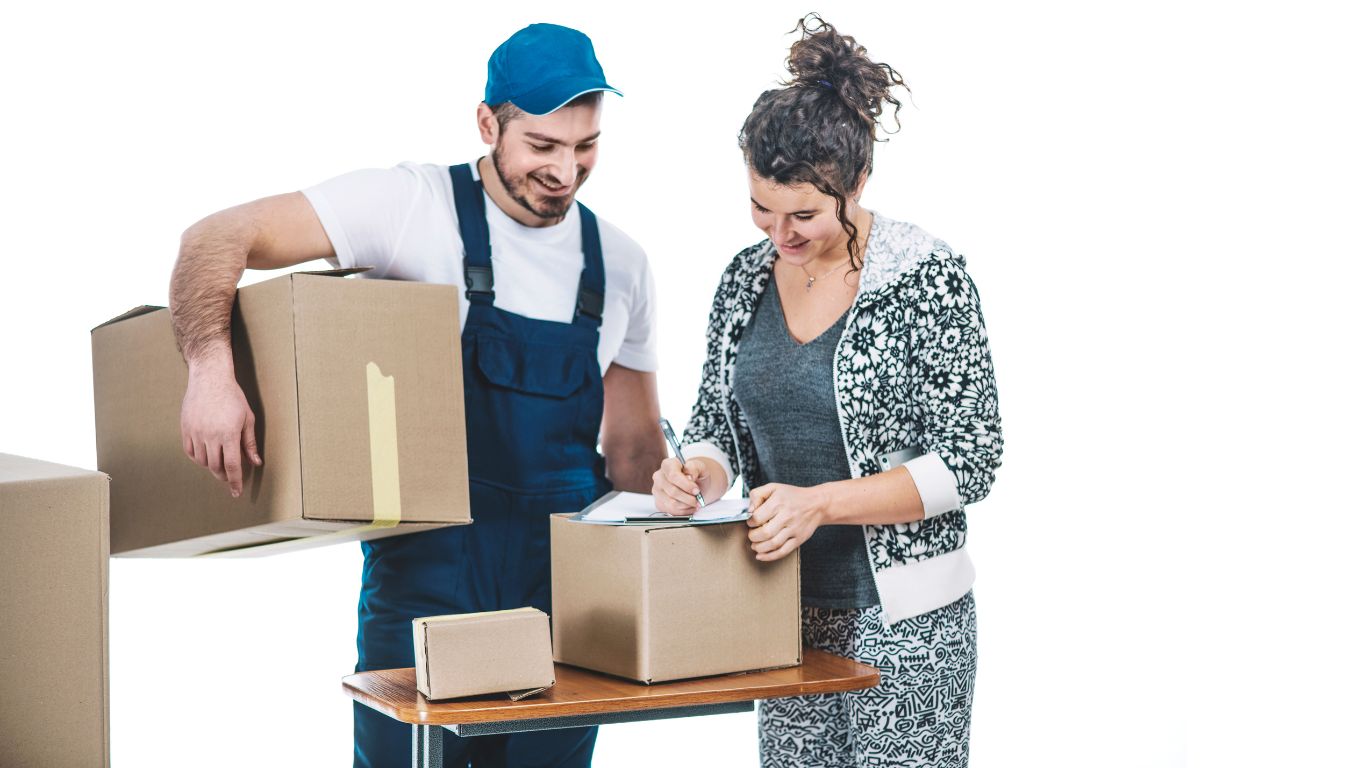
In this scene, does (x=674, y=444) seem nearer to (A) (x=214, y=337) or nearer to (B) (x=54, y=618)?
(A) (x=214, y=337)

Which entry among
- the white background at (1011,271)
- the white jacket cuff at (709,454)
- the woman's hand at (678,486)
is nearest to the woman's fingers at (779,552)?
the woman's hand at (678,486)

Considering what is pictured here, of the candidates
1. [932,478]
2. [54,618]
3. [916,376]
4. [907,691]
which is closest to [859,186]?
[916,376]

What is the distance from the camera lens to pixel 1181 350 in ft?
10.7

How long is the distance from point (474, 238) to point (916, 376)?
0.66m

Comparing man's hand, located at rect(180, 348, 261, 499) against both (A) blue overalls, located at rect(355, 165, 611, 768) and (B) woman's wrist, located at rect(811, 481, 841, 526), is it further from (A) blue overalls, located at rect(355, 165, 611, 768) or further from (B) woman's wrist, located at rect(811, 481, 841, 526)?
(B) woman's wrist, located at rect(811, 481, 841, 526)

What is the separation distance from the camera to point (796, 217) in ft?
5.60

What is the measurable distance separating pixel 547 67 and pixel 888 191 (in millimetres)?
1562

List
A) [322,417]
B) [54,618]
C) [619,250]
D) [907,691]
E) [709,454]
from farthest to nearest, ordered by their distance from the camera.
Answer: [619,250] → [709,454] → [907,691] → [322,417] → [54,618]

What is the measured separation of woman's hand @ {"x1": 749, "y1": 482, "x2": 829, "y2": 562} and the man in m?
0.45

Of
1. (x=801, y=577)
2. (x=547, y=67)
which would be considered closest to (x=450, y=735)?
(x=801, y=577)

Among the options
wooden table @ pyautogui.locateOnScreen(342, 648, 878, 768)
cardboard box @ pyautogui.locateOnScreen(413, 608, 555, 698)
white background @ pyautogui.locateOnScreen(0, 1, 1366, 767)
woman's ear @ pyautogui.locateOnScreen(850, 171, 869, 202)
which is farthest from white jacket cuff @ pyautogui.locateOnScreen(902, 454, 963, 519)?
white background @ pyautogui.locateOnScreen(0, 1, 1366, 767)

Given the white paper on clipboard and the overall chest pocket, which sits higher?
the overall chest pocket

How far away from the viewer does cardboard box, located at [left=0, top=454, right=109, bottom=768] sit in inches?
42.0

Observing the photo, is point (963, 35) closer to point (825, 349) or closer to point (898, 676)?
point (825, 349)
